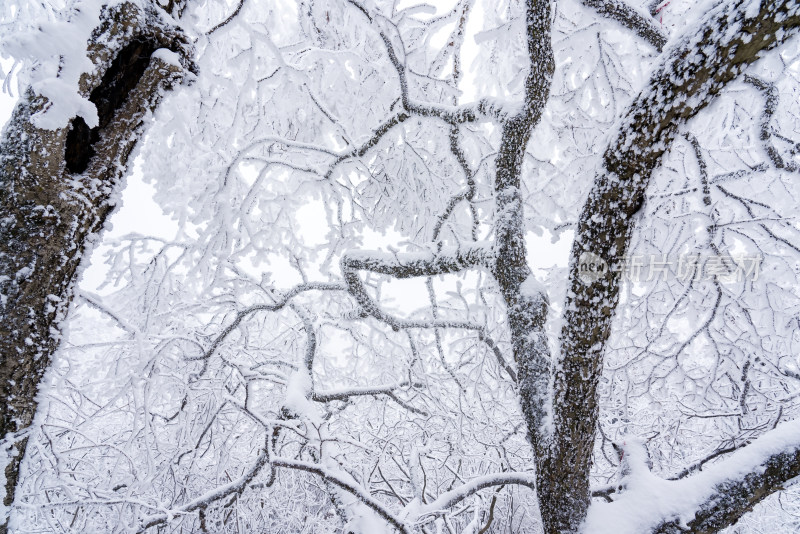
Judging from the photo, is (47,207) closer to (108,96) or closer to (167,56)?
(108,96)

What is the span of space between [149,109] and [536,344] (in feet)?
5.69

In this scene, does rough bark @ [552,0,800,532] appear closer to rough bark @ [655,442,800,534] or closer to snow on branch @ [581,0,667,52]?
rough bark @ [655,442,800,534]

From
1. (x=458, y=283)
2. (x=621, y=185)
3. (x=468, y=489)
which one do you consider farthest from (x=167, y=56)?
(x=458, y=283)

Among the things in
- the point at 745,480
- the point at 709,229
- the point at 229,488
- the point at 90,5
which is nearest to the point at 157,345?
the point at 229,488

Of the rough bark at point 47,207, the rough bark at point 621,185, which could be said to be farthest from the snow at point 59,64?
the rough bark at point 621,185

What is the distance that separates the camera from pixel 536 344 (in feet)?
5.91

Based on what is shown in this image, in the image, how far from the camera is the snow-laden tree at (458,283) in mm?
1479

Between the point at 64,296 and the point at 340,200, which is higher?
the point at 340,200

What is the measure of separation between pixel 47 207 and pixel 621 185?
173cm

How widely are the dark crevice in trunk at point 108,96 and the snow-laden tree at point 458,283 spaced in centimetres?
24

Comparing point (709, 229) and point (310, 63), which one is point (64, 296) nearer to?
point (310, 63)

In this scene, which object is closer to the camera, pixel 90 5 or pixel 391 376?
pixel 90 5

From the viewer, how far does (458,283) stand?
12.4 feet

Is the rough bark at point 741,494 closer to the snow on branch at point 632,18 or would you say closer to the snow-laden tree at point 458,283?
the snow-laden tree at point 458,283
